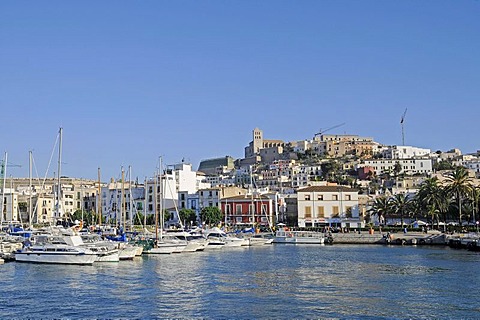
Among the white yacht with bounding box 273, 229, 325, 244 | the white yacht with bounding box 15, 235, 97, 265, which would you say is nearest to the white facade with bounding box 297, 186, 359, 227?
the white yacht with bounding box 273, 229, 325, 244

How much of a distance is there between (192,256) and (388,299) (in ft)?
98.4

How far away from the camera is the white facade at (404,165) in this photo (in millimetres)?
172250

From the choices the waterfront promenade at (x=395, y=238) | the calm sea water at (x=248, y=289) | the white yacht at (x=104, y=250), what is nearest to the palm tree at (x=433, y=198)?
the waterfront promenade at (x=395, y=238)

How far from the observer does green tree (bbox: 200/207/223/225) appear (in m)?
97.1

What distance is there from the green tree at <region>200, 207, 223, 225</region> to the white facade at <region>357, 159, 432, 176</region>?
8488 cm

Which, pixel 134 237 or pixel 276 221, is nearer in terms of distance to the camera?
pixel 134 237

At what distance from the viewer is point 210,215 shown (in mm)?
97188

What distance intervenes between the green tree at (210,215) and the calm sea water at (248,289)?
43.0 meters

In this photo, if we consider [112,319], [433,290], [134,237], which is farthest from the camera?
[134,237]

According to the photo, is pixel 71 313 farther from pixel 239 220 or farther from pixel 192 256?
pixel 239 220

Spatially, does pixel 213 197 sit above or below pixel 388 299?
above

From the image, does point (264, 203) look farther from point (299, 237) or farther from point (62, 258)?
point (62, 258)

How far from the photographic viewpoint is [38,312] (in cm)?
2830

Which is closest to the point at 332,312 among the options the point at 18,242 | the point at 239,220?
the point at 18,242
